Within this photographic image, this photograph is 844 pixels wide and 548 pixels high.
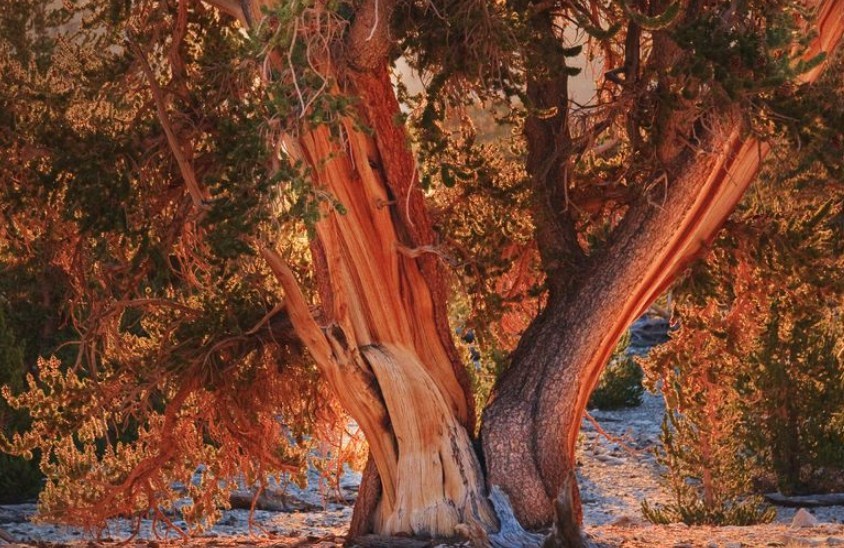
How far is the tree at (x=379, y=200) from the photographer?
716 centimetres

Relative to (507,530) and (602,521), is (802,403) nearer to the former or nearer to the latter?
(602,521)

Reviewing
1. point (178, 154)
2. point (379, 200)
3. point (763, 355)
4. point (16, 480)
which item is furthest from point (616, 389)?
point (178, 154)

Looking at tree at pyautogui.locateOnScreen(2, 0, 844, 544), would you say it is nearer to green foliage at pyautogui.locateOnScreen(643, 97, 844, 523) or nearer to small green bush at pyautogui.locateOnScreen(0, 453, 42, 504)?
green foliage at pyautogui.locateOnScreen(643, 97, 844, 523)

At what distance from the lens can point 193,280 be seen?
895cm

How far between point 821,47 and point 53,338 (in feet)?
31.4

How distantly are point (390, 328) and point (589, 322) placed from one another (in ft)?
3.90

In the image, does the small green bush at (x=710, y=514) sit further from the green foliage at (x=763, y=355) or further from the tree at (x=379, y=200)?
the tree at (x=379, y=200)

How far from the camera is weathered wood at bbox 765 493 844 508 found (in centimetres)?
1347

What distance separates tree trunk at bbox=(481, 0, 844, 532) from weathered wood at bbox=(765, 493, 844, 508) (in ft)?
19.9

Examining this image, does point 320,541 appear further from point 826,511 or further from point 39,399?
point 826,511

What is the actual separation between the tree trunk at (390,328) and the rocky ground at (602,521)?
18.4 inches

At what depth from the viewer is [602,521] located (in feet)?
44.3

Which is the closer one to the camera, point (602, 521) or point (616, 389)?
point (602, 521)

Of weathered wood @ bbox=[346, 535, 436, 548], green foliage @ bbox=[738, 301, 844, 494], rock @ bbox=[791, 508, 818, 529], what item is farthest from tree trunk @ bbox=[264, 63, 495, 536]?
green foliage @ bbox=[738, 301, 844, 494]
